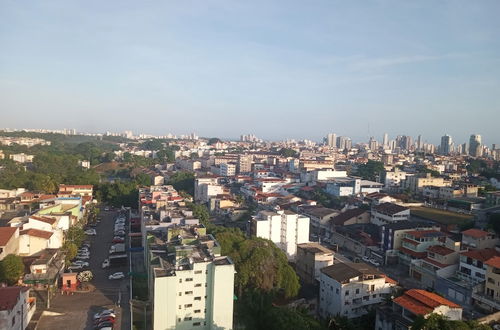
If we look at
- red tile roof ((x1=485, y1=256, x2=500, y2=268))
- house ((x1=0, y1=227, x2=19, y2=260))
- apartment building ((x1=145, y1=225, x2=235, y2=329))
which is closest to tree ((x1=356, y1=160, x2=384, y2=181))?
red tile roof ((x1=485, y1=256, x2=500, y2=268))

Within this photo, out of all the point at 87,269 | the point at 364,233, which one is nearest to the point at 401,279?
the point at 364,233

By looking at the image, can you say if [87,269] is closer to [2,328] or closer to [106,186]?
[2,328]

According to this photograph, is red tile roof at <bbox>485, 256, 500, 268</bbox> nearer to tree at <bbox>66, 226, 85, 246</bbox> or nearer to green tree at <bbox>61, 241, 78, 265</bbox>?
green tree at <bbox>61, 241, 78, 265</bbox>

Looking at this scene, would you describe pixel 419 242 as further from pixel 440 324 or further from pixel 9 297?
pixel 9 297

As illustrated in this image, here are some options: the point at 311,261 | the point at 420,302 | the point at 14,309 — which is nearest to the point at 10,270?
the point at 14,309

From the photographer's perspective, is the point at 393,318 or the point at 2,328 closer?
the point at 2,328

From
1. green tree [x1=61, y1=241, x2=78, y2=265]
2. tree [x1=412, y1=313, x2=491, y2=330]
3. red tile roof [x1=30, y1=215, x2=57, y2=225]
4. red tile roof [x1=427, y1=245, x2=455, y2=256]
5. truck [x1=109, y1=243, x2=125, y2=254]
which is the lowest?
truck [x1=109, y1=243, x2=125, y2=254]

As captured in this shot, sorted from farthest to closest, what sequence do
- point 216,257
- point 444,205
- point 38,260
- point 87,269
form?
point 444,205 → point 87,269 → point 38,260 → point 216,257
